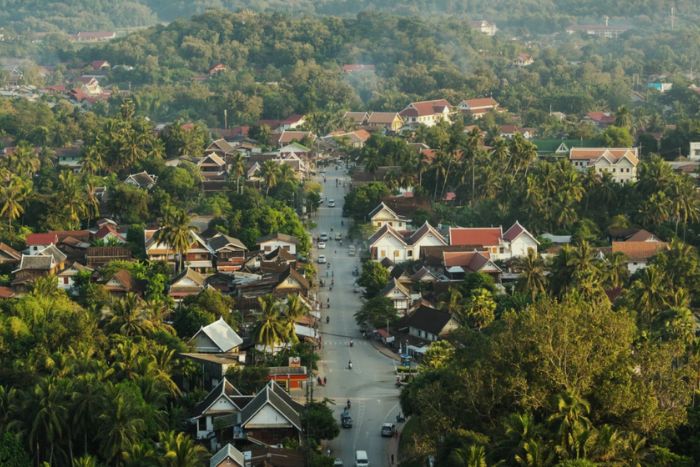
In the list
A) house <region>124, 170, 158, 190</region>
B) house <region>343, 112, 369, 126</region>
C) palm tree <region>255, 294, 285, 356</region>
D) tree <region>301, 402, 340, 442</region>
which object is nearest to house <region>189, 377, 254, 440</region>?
tree <region>301, 402, 340, 442</region>

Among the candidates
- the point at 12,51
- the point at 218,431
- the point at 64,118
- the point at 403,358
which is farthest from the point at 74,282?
the point at 12,51

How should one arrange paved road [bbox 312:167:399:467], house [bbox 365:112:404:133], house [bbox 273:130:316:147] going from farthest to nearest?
house [bbox 365:112:404:133]
house [bbox 273:130:316:147]
paved road [bbox 312:167:399:467]

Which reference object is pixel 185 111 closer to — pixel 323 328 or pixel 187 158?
pixel 187 158

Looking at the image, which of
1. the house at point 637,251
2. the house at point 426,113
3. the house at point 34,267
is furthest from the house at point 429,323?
the house at point 426,113

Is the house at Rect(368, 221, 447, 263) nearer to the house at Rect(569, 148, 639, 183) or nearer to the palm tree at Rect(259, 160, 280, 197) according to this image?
the palm tree at Rect(259, 160, 280, 197)

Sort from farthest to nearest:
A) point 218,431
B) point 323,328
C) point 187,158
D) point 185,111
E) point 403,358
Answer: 1. point 185,111
2. point 187,158
3. point 323,328
4. point 403,358
5. point 218,431

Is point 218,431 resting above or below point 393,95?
above

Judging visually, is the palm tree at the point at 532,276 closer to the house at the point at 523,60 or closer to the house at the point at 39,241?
the house at the point at 39,241
